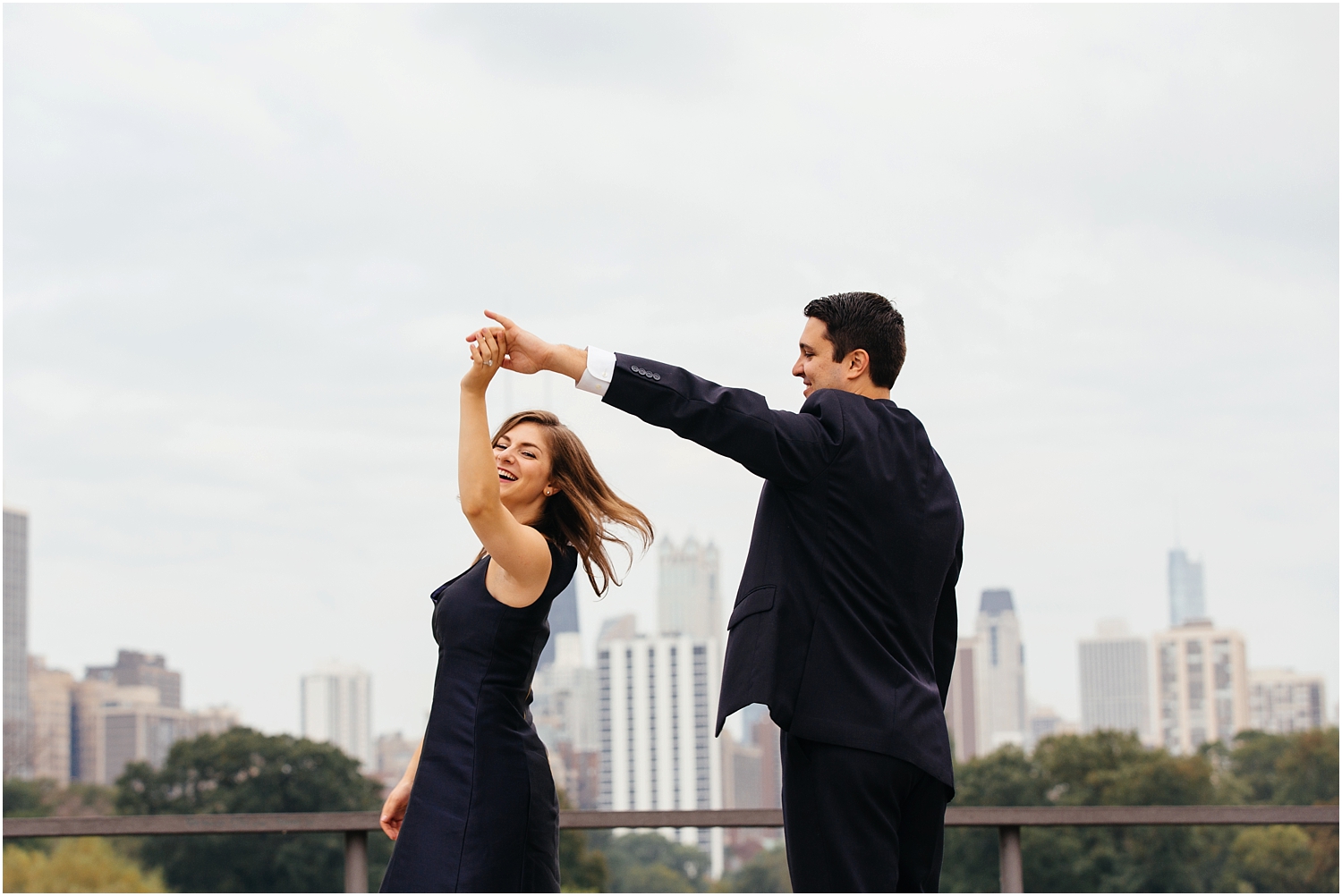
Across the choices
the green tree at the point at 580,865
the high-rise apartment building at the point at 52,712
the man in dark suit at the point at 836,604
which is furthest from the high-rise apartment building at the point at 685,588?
the man in dark suit at the point at 836,604

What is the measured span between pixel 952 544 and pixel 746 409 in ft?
1.48

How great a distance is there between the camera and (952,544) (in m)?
2.04

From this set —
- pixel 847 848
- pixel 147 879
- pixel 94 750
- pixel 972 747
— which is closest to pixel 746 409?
pixel 847 848

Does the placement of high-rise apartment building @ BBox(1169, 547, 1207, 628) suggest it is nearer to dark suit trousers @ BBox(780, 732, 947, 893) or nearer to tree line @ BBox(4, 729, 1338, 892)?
tree line @ BBox(4, 729, 1338, 892)

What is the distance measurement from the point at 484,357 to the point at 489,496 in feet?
0.69

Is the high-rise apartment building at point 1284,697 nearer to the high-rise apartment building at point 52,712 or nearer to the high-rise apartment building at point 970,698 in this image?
the high-rise apartment building at point 970,698

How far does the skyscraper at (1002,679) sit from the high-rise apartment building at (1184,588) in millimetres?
49840

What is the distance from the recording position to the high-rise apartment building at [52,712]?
60062 millimetres

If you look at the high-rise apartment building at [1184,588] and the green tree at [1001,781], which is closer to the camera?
the green tree at [1001,781]

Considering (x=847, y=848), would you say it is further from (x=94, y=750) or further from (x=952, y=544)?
(x=94, y=750)

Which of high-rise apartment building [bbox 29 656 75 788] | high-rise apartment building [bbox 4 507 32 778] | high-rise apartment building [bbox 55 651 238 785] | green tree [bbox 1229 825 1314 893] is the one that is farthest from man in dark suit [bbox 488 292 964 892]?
high-rise apartment building [bbox 29 656 75 788]

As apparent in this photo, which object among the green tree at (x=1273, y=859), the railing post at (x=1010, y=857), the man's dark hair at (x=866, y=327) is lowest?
the green tree at (x=1273, y=859)

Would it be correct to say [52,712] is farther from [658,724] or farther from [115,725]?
[658,724]

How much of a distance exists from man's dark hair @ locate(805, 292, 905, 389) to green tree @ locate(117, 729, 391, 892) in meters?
15.3
